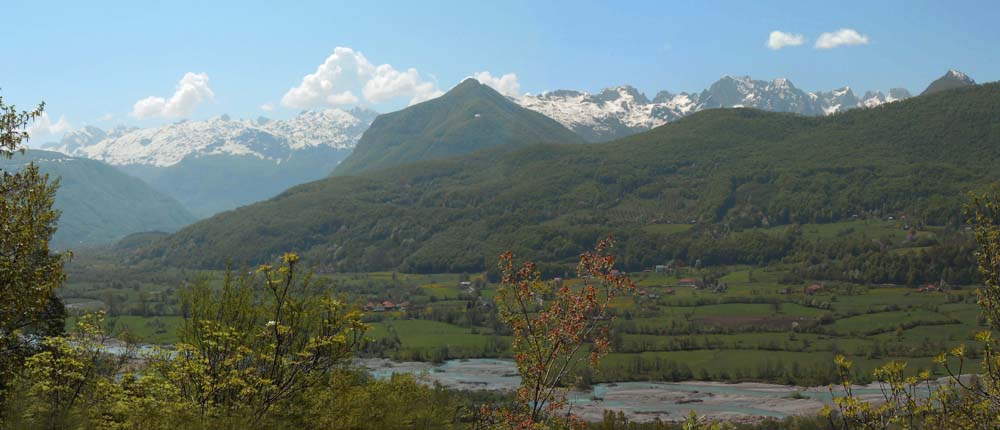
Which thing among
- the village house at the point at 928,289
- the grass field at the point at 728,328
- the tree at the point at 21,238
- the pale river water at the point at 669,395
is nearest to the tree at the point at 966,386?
the tree at the point at 21,238

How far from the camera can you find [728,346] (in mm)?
127750

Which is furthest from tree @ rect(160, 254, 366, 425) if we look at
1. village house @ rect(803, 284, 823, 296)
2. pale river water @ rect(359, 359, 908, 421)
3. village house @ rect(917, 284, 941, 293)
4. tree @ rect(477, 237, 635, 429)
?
village house @ rect(917, 284, 941, 293)

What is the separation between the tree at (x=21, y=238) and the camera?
21.4 metres

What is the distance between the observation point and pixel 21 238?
21625 mm

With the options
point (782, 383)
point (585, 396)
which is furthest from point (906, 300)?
point (585, 396)

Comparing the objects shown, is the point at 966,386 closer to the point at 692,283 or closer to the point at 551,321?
the point at 551,321

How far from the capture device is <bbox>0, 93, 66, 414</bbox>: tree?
21.4m

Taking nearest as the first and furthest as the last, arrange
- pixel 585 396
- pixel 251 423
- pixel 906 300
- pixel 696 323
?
pixel 251 423 < pixel 585 396 < pixel 696 323 < pixel 906 300

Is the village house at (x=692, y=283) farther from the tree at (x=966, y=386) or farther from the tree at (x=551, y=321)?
the tree at (x=551, y=321)

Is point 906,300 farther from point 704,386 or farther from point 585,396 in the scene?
point 585,396

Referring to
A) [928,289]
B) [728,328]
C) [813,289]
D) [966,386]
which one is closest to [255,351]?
[966,386]

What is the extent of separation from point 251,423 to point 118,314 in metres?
160

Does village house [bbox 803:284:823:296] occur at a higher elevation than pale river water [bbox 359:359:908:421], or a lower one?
higher

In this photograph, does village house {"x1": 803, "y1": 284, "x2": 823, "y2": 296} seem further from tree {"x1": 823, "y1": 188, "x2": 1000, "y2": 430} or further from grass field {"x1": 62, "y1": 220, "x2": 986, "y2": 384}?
tree {"x1": 823, "y1": 188, "x2": 1000, "y2": 430}
